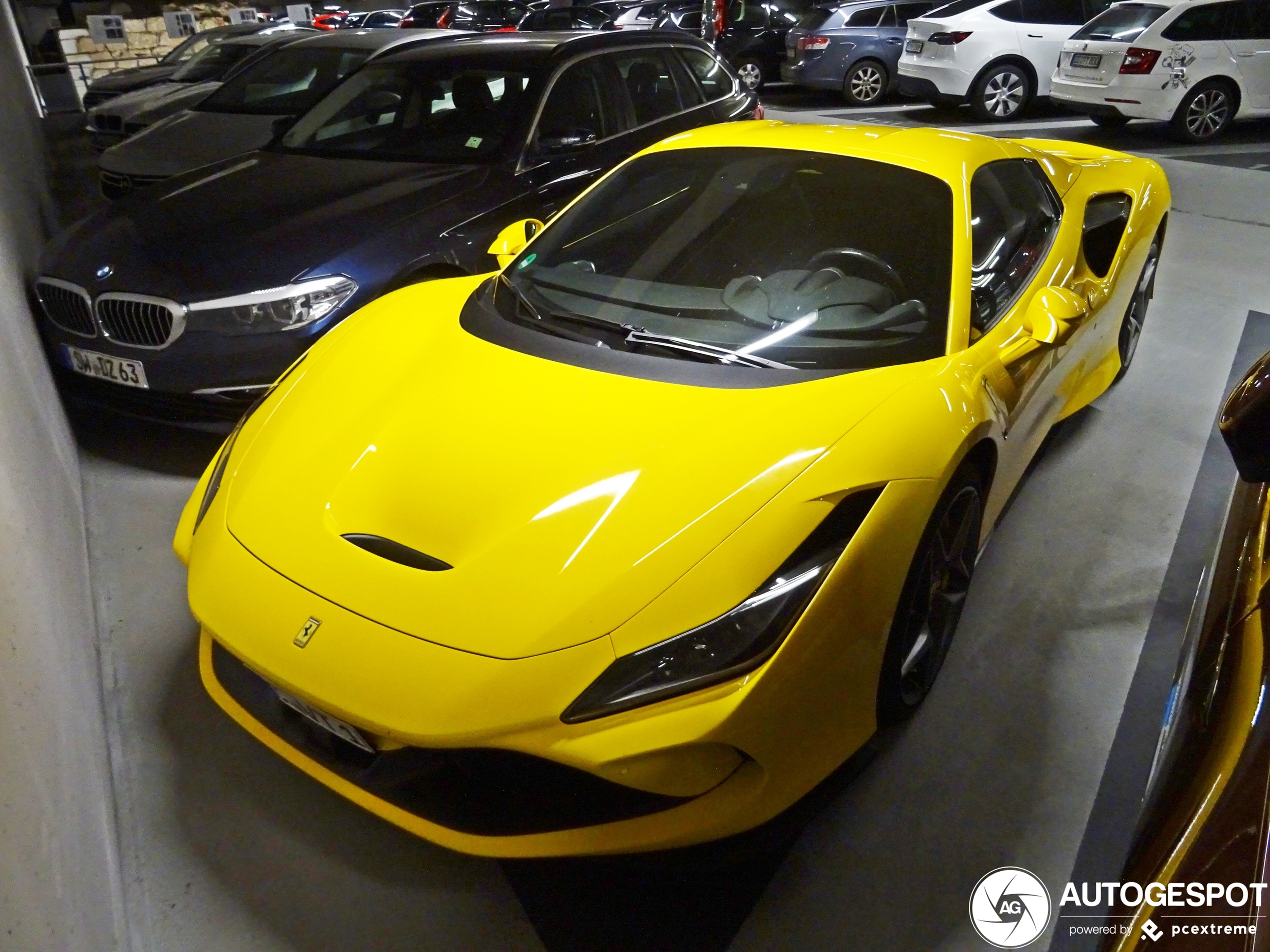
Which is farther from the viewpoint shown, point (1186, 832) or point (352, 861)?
point (352, 861)

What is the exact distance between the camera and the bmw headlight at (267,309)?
289 centimetres

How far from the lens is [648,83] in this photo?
14.2ft

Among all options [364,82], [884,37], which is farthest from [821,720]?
[884,37]

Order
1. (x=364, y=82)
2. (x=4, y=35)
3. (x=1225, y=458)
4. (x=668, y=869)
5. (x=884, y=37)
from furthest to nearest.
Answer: (x=884, y=37) < (x=4, y=35) < (x=364, y=82) < (x=1225, y=458) < (x=668, y=869)

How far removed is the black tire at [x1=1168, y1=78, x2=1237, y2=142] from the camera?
745 cm

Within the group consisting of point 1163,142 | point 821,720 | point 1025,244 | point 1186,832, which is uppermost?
point 1025,244

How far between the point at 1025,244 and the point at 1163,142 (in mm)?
6807

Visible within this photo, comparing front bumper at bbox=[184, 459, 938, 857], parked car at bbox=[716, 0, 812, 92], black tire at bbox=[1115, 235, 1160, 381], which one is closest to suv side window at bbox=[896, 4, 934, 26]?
parked car at bbox=[716, 0, 812, 92]

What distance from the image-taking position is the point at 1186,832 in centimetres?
102

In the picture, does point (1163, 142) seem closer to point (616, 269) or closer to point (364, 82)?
point (364, 82)

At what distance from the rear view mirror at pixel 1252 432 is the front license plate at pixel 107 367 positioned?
3000 millimetres

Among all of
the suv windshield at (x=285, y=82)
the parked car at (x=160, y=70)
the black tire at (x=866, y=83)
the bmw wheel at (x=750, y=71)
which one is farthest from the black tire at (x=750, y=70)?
the suv windshield at (x=285, y=82)

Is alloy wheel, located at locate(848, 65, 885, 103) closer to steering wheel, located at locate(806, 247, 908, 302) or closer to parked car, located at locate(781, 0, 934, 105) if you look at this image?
parked car, located at locate(781, 0, 934, 105)

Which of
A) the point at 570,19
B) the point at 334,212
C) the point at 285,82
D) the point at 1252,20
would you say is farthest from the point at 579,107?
the point at 570,19
